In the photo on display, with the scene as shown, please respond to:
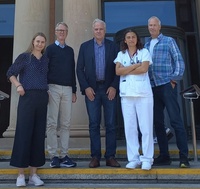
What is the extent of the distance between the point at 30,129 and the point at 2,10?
8.14 m

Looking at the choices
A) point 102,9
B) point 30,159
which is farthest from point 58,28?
point 102,9

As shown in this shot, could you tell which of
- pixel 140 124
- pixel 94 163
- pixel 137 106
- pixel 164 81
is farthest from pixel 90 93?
pixel 164 81

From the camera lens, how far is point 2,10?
35.8ft

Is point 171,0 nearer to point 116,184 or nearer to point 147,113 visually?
point 147,113

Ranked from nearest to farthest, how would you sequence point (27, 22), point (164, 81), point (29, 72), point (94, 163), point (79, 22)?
1. point (29, 72)
2. point (94, 163)
3. point (164, 81)
4. point (79, 22)
5. point (27, 22)

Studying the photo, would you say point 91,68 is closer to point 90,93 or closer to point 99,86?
point 99,86

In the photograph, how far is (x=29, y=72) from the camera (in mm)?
4160

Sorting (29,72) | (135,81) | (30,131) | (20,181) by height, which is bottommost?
(20,181)

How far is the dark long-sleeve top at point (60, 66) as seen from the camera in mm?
4578

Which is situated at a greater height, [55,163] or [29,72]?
[29,72]

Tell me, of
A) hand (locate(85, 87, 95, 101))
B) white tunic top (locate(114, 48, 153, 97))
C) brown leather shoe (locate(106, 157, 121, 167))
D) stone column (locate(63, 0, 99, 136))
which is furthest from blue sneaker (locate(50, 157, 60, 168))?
stone column (locate(63, 0, 99, 136))

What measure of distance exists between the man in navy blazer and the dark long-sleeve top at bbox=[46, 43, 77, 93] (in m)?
0.15

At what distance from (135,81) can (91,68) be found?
2.56 ft

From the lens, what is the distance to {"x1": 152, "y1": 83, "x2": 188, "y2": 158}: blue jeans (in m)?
4.48
